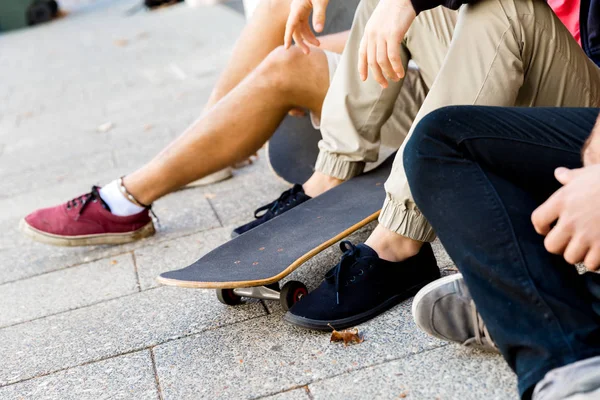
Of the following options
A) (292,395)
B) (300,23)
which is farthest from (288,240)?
(300,23)

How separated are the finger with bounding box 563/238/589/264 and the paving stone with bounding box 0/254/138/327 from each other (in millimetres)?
1796

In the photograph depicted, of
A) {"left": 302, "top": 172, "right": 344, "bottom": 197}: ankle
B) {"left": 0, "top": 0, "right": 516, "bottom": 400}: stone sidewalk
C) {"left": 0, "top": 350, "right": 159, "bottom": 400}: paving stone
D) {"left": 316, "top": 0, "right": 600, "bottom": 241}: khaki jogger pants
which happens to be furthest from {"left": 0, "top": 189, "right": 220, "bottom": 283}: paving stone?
{"left": 316, "top": 0, "right": 600, "bottom": 241}: khaki jogger pants

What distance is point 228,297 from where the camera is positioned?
247 cm

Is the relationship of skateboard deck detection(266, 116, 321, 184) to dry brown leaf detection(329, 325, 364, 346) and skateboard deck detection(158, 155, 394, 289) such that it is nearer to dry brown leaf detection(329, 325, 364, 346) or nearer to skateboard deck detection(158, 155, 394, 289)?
skateboard deck detection(158, 155, 394, 289)

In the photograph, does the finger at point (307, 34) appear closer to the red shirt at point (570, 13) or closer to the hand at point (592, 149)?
the red shirt at point (570, 13)

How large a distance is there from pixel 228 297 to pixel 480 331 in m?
0.90

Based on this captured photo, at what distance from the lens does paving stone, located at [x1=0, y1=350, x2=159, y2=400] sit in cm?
211

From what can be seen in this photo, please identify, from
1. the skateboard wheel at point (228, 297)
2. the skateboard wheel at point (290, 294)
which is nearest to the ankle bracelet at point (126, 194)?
the skateboard wheel at point (228, 297)

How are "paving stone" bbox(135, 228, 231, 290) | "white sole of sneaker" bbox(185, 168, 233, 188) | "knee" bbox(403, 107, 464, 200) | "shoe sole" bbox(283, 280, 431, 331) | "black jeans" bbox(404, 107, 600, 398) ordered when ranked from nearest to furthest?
"black jeans" bbox(404, 107, 600, 398) < "knee" bbox(403, 107, 464, 200) < "shoe sole" bbox(283, 280, 431, 331) < "paving stone" bbox(135, 228, 231, 290) < "white sole of sneaker" bbox(185, 168, 233, 188)

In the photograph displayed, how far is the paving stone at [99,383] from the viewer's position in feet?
6.93

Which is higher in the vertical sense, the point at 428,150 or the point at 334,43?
the point at 428,150

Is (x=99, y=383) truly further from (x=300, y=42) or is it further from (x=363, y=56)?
(x=300, y=42)

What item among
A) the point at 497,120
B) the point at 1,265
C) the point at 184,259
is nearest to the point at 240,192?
the point at 184,259

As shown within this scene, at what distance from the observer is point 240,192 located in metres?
3.77
